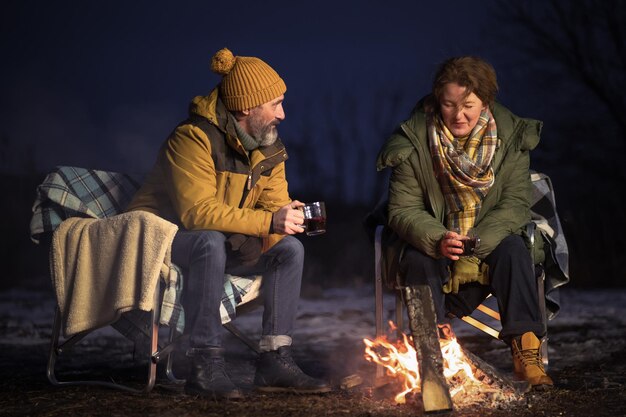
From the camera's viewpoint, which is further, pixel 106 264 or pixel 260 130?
pixel 260 130

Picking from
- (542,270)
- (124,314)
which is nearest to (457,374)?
(542,270)

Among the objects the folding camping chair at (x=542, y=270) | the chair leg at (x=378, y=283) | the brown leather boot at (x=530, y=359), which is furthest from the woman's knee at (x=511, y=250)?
the chair leg at (x=378, y=283)

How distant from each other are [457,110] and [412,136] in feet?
0.81

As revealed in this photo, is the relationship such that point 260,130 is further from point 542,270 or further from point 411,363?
point 542,270

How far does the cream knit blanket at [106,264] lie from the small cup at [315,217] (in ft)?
1.89

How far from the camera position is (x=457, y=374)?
362cm

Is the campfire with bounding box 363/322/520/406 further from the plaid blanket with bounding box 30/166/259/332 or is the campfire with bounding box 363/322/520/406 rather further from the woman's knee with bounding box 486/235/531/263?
the plaid blanket with bounding box 30/166/259/332

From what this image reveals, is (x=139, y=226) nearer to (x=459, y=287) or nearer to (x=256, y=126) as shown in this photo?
(x=256, y=126)

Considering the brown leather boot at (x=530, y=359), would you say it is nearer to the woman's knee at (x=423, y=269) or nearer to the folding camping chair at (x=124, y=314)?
the woman's knee at (x=423, y=269)

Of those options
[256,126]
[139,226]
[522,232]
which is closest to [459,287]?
[522,232]

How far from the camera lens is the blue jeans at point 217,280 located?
3668mm

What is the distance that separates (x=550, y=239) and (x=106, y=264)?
2113mm

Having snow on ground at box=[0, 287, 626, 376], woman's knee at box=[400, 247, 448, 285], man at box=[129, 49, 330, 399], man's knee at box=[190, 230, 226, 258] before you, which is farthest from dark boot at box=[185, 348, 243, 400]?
snow on ground at box=[0, 287, 626, 376]

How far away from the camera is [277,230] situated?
3.75 metres
